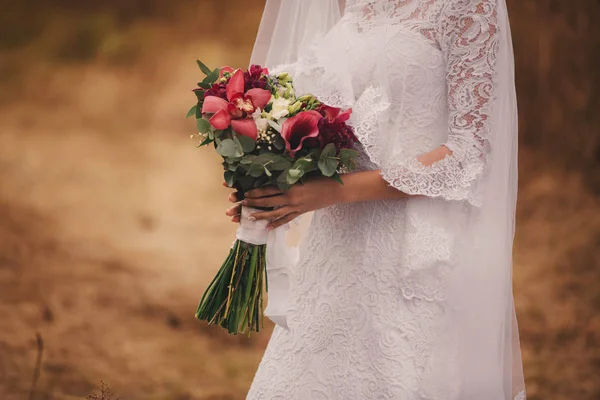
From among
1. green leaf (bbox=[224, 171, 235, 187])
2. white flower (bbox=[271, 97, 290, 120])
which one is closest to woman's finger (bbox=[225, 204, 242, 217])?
green leaf (bbox=[224, 171, 235, 187])

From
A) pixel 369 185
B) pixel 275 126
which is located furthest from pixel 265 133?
pixel 369 185

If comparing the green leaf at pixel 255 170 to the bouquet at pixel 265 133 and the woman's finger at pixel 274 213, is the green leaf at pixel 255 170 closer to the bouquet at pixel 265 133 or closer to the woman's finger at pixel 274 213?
the bouquet at pixel 265 133

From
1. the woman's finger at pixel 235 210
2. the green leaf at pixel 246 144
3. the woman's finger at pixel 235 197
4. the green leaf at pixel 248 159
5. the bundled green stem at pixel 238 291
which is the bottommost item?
the bundled green stem at pixel 238 291

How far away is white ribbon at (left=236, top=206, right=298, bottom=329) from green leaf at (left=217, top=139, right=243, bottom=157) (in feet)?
0.45

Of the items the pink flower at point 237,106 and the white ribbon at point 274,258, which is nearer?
the pink flower at point 237,106

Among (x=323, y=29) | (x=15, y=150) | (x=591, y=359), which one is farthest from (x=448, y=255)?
(x=15, y=150)

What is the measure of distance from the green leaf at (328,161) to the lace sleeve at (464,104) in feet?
0.46

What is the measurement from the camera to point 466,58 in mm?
1556

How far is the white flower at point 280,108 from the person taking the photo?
150 centimetres

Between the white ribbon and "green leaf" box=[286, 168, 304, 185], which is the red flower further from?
the white ribbon

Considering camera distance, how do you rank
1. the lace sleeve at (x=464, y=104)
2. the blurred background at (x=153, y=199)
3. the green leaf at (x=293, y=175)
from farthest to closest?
the blurred background at (x=153, y=199) → the lace sleeve at (x=464, y=104) → the green leaf at (x=293, y=175)

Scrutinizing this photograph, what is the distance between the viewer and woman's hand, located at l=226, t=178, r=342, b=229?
1534mm

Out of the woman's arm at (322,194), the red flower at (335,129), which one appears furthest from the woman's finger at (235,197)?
the red flower at (335,129)

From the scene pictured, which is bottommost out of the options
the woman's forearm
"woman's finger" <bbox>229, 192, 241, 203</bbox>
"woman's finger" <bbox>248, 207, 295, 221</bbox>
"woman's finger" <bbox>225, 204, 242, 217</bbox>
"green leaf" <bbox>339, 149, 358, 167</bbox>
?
"woman's finger" <bbox>248, 207, 295, 221</bbox>
